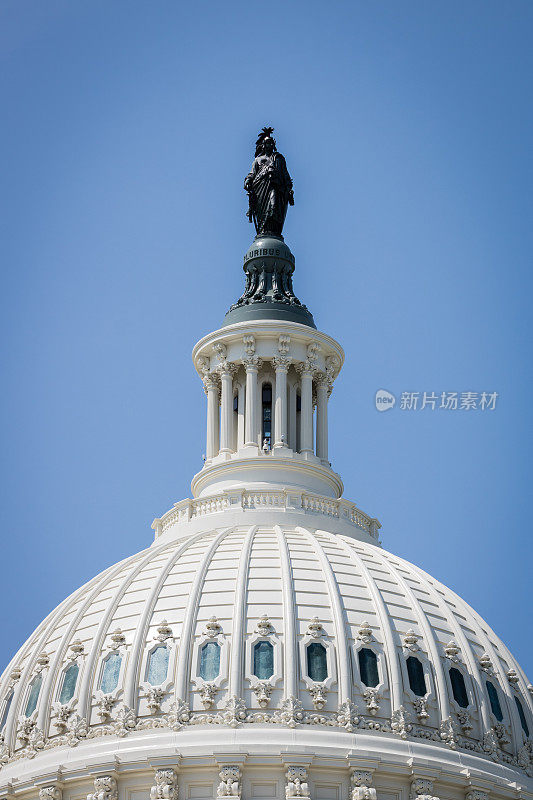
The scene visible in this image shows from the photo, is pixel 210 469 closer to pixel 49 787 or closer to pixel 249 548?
pixel 249 548

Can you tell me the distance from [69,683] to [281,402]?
2052 centimetres

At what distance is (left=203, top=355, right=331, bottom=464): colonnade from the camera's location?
306ft

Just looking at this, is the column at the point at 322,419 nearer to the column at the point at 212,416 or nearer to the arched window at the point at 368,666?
the column at the point at 212,416

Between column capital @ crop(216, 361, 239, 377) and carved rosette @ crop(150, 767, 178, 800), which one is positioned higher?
column capital @ crop(216, 361, 239, 377)

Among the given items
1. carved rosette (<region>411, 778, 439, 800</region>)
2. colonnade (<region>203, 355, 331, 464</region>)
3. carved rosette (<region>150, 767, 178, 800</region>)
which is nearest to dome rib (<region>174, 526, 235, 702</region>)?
carved rosette (<region>150, 767, 178, 800</region>)

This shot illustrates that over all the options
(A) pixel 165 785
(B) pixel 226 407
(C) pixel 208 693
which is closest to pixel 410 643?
(C) pixel 208 693

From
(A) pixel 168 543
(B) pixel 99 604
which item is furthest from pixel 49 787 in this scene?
(A) pixel 168 543

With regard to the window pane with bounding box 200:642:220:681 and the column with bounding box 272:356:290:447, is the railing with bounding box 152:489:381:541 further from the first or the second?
the window pane with bounding box 200:642:220:681

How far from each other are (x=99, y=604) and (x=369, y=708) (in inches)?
535

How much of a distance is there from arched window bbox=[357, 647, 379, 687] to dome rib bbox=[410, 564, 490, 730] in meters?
4.86

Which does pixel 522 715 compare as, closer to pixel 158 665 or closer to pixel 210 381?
pixel 158 665

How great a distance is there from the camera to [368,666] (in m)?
76.8

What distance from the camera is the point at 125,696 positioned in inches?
2992

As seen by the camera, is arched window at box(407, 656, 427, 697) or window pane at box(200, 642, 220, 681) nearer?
window pane at box(200, 642, 220, 681)
